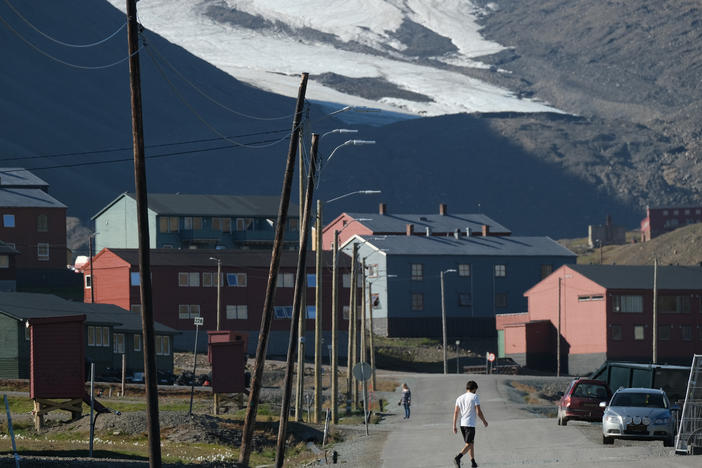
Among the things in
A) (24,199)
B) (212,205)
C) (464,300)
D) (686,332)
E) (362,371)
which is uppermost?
(212,205)

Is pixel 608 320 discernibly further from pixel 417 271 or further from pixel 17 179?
pixel 17 179

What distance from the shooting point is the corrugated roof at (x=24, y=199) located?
12862cm

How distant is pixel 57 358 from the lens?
45.3 metres

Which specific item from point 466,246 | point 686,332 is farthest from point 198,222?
point 686,332

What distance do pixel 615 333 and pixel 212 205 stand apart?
174 ft

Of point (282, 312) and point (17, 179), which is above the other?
point (17, 179)

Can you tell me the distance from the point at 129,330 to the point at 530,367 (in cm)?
4565

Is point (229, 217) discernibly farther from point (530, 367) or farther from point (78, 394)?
point (78, 394)

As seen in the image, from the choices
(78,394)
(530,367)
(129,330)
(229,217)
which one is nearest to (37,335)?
(78,394)

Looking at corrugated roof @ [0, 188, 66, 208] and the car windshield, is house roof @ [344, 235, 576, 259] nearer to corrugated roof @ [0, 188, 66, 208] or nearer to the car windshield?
corrugated roof @ [0, 188, 66, 208]

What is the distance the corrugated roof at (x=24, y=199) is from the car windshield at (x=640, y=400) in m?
97.0

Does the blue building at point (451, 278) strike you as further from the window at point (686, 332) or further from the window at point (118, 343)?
the window at point (118, 343)

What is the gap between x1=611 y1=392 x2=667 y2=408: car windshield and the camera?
1512 inches

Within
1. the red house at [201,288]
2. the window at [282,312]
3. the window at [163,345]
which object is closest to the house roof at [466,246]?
the red house at [201,288]
